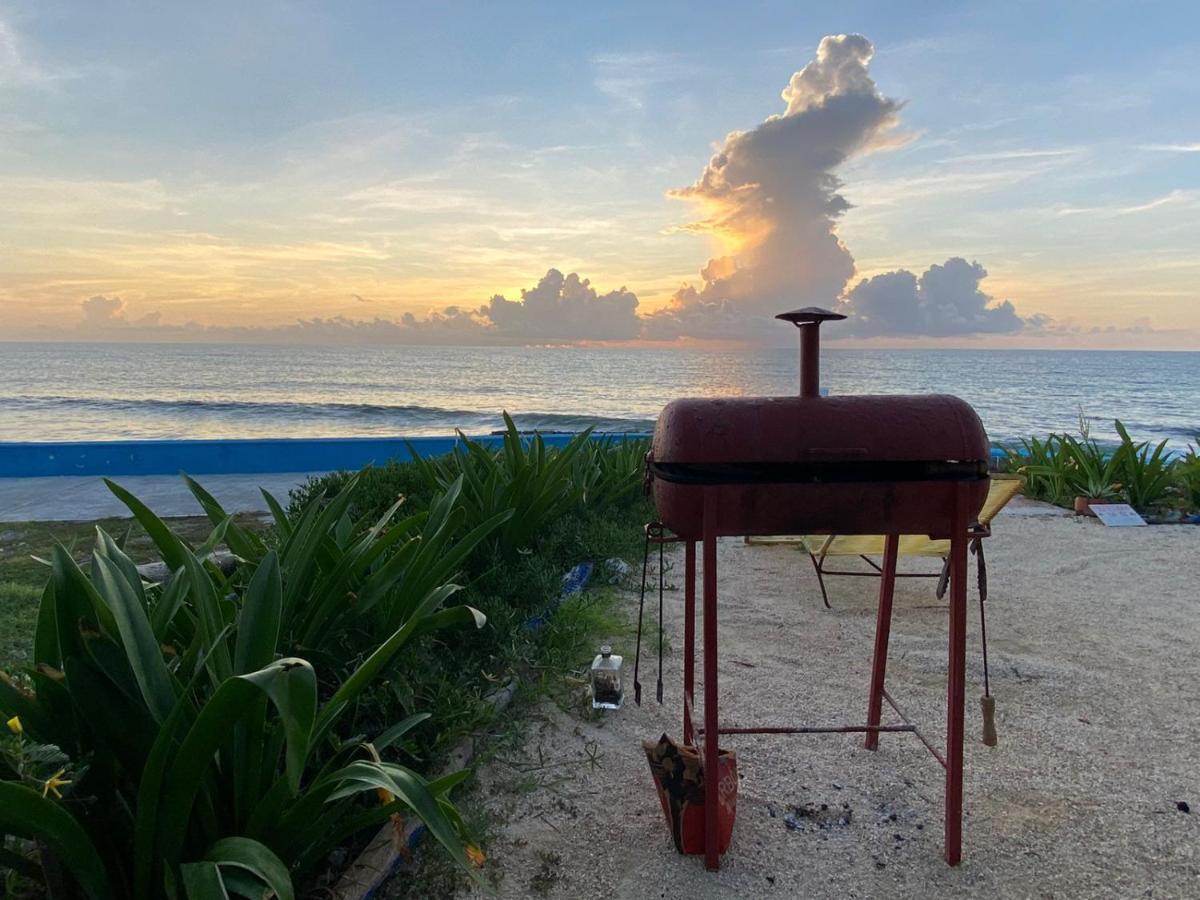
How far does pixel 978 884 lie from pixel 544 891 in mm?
1001

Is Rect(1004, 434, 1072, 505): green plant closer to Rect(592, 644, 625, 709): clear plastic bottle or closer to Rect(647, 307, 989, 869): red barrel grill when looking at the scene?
Rect(592, 644, 625, 709): clear plastic bottle

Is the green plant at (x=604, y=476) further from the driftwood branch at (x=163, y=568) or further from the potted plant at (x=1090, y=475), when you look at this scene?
the potted plant at (x=1090, y=475)

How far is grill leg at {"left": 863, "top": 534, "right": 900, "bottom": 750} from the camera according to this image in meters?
2.26

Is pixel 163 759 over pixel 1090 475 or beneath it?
over

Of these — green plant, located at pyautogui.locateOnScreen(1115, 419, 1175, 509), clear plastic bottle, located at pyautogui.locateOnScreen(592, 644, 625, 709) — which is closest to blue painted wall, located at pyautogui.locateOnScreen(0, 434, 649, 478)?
green plant, located at pyautogui.locateOnScreen(1115, 419, 1175, 509)

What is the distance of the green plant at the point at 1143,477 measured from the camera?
6250mm

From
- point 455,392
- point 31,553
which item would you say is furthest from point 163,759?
point 455,392

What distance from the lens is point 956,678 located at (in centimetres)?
182

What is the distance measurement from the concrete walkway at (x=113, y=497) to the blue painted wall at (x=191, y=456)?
29 centimetres

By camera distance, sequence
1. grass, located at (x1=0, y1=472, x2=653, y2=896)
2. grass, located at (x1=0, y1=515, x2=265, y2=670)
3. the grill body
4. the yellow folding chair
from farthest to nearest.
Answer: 1. the yellow folding chair
2. grass, located at (x1=0, y1=515, x2=265, y2=670)
3. grass, located at (x1=0, y1=472, x2=653, y2=896)
4. the grill body

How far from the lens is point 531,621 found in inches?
128

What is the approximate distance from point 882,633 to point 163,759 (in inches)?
74.3

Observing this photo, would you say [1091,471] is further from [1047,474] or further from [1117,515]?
[1117,515]

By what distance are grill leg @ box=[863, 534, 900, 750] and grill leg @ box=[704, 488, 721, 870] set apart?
707 millimetres
